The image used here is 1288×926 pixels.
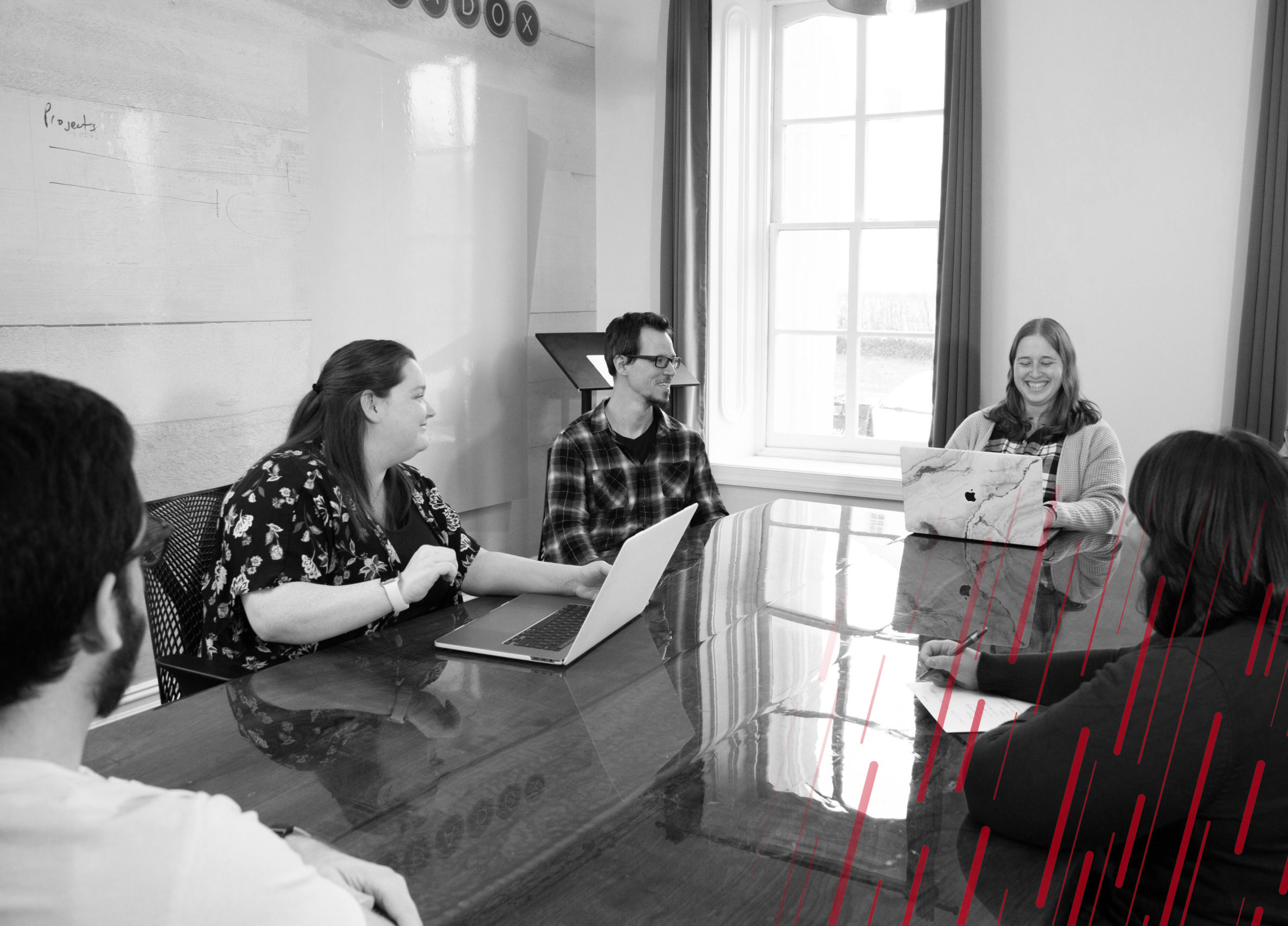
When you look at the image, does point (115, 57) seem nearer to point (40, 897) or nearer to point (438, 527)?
point (438, 527)

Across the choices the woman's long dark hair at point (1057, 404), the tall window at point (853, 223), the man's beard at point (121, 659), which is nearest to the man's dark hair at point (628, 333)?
the woman's long dark hair at point (1057, 404)

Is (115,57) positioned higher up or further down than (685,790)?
higher up

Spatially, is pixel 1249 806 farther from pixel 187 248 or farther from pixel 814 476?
pixel 814 476

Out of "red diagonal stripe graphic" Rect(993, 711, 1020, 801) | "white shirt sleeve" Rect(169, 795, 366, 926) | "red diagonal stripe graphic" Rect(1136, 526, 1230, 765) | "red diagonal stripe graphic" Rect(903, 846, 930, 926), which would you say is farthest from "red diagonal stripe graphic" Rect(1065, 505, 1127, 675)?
"white shirt sleeve" Rect(169, 795, 366, 926)

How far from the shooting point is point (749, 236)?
464 centimetres

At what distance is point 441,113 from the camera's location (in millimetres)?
3744

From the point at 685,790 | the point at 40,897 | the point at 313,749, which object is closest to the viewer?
the point at 40,897

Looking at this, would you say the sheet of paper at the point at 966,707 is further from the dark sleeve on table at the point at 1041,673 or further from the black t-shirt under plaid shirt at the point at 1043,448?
the black t-shirt under plaid shirt at the point at 1043,448

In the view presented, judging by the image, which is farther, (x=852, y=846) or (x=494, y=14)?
(x=494, y=14)

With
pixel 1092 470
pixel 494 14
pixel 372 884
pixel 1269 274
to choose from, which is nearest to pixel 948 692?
pixel 372 884

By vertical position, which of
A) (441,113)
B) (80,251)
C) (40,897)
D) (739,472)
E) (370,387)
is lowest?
(739,472)

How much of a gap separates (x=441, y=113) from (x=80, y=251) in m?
1.44

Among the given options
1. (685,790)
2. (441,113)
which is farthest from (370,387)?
(441,113)

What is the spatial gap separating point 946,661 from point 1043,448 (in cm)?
173
